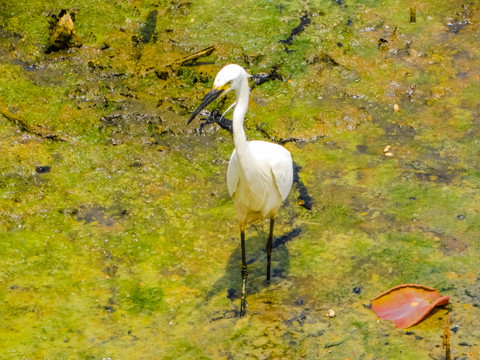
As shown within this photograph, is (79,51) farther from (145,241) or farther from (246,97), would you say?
(246,97)

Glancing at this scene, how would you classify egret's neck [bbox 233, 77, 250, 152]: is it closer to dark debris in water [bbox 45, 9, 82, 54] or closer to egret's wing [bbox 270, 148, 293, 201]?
egret's wing [bbox 270, 148, 293, 201]

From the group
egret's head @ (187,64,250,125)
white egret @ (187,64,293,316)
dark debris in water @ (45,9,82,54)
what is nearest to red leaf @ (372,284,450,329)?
white egret @ (187,64,293,316)

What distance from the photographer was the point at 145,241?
5.71 metres

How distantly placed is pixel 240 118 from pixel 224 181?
5.90ft

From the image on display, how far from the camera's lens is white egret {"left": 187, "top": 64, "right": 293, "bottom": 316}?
183 inches

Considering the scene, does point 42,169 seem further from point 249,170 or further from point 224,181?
point 249,170

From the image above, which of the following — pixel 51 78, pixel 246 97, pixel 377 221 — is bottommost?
pixel 377 221

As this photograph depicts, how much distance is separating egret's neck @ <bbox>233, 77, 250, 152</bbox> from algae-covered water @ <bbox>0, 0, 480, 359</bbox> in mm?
1282

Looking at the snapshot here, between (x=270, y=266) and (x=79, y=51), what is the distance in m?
3.93

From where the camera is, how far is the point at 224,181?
6.41 meters

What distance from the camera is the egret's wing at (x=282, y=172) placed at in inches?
198

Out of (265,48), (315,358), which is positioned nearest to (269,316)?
(315,358)

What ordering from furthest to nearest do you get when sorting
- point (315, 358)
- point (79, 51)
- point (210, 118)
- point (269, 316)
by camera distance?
point (79, 51) < point (210, 118) < point (269, 316) < point (315, 358)

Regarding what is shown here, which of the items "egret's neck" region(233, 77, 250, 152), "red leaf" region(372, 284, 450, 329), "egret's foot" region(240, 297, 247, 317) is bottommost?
"egret's foot" region(240, 297, 247, 317)
